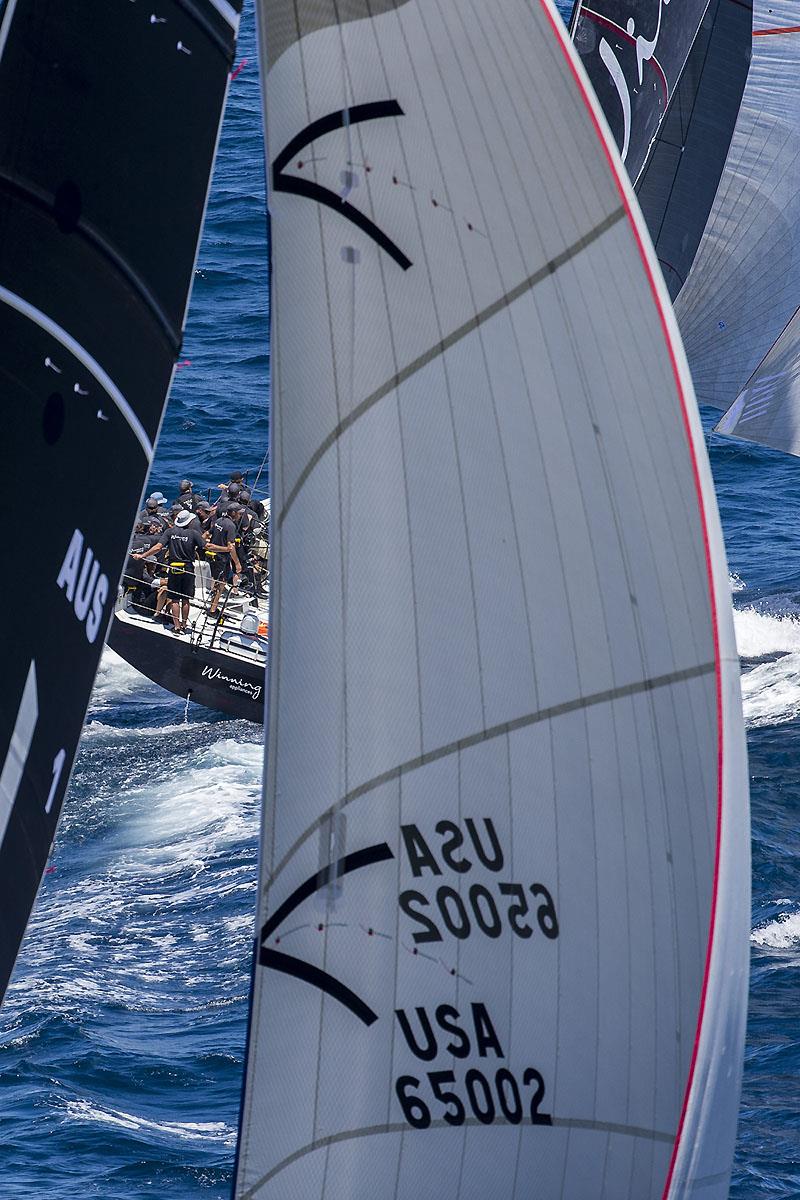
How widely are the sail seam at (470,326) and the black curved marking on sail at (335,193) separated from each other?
1.03 feet

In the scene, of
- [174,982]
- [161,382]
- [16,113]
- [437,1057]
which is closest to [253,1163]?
[437,1057]

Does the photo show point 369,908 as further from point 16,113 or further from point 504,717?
point 16,113

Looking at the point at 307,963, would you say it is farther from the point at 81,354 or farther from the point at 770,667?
the point at 770,667

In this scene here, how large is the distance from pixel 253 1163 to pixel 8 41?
4.17 meters

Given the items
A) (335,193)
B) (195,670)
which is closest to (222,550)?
(195,670)

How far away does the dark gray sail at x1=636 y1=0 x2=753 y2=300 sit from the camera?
20.8 m

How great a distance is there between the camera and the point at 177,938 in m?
18.1

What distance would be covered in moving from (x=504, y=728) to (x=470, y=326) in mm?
1469

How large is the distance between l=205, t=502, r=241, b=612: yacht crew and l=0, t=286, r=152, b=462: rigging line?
18.5 metres

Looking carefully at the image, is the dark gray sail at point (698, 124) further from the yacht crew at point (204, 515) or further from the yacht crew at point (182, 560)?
the yacht crew at point (204, 515)

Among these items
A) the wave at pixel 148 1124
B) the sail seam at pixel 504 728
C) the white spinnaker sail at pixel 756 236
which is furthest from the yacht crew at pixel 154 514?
the sail seam at pixel 504 728

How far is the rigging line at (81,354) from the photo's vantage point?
20.7 ft

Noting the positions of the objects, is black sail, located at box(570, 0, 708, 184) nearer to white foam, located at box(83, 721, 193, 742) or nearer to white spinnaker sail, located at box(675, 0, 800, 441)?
white spinnaker sail, located at box(675, 0, 800, 441)

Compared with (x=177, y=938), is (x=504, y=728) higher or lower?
lower
